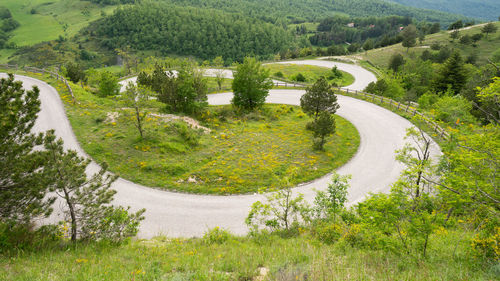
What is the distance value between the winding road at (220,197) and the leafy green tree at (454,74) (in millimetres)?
20856

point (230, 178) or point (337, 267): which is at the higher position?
point (337, 267)

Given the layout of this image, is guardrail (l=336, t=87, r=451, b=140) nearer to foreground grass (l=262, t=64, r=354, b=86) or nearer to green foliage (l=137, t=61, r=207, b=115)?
foreground grass (l=262, t=64, r=354, b=86)

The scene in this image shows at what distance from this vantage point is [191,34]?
146 m

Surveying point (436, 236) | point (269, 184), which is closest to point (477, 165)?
point (436, 236)

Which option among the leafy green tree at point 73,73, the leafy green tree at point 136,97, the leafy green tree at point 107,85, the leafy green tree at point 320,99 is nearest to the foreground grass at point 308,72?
the leafy green tree at point 320,99

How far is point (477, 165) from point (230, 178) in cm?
1362

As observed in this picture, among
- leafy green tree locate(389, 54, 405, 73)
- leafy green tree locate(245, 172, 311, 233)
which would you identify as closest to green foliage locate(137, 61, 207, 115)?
leafy green tree locate(245, 172, 311, 233)

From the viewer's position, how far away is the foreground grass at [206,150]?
17808 mm

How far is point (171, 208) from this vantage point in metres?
15.1

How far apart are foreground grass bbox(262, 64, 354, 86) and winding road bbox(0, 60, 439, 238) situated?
94.4 ft

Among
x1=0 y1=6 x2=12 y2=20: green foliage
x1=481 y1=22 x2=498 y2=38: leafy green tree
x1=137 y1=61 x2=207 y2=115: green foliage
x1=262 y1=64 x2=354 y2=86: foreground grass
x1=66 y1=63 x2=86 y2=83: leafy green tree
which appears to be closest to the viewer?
x1=137 y1=61 x2=207 y2=115: green foliage

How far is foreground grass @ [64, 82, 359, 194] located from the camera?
58.4 ft

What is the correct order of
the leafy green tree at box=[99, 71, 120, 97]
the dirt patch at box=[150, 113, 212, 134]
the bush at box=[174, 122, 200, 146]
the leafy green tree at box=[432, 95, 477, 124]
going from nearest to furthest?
1. the bush at box=[174, 122, 200, 146]
2. the leafy green tree at box=[432, 95, 477, 124]
3. the dirt patch at box=[150, 113, 212, 134]
4. the leafy green tree at box=[99, 71, 120, 97]

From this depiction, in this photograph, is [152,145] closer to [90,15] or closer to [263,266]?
[263,266]
